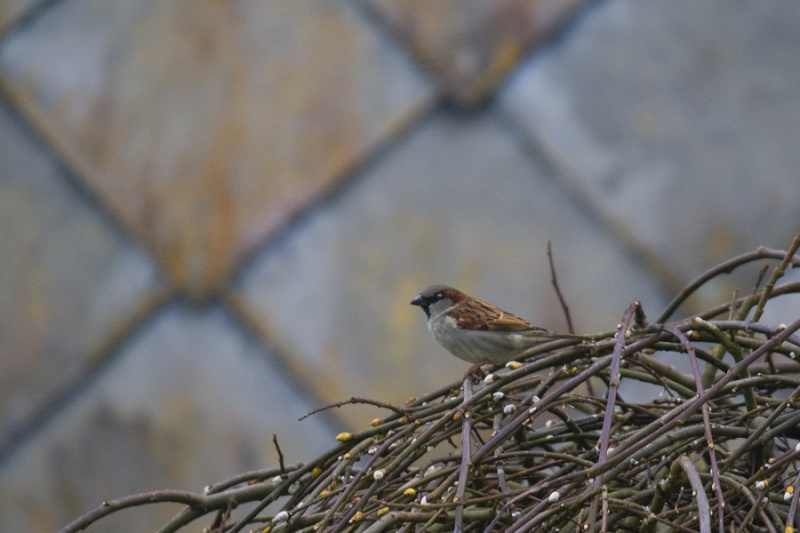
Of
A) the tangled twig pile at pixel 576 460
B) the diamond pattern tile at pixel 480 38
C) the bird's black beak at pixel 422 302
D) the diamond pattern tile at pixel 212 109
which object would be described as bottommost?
the tangled twig pile at pixel 576 460

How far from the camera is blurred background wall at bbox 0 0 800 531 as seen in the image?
261 cm

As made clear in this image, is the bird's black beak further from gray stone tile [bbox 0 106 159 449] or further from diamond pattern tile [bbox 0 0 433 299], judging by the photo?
gray stone tile [bbox 0 106 159 449]

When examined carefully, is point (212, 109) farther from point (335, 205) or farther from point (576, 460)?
point (576, 460)

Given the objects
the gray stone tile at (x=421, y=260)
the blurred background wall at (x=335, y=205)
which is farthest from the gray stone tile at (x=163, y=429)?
the gray stone tile at (x=421, y=260)

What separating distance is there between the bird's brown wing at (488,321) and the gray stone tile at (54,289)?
0.81 metres

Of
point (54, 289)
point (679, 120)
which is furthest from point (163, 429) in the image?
point (679, 120)

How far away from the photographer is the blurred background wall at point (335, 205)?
2607mm

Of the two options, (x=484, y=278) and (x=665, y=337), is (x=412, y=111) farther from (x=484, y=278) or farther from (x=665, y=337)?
(x=665, y=337)

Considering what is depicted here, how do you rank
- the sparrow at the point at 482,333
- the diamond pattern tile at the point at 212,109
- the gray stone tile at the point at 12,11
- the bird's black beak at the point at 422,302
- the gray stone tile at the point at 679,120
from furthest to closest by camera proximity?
the gray stone tile at the point at 12,11
the diamond pattern tile at the point at 212,109
the gray stone tile at the point at 679,120
the bird's black beak at the point at 422,302
the sparrow at the point at 482,333

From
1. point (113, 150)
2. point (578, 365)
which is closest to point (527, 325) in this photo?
point (578, 365)

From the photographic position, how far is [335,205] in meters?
2.68

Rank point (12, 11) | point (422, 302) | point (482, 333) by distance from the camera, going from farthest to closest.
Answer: point (12, 11) < point (422, 302) < point (482, 333)

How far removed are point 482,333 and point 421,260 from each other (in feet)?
1.38

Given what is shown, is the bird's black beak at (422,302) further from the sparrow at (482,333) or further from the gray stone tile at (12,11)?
the gray stone tile at (12,11)
